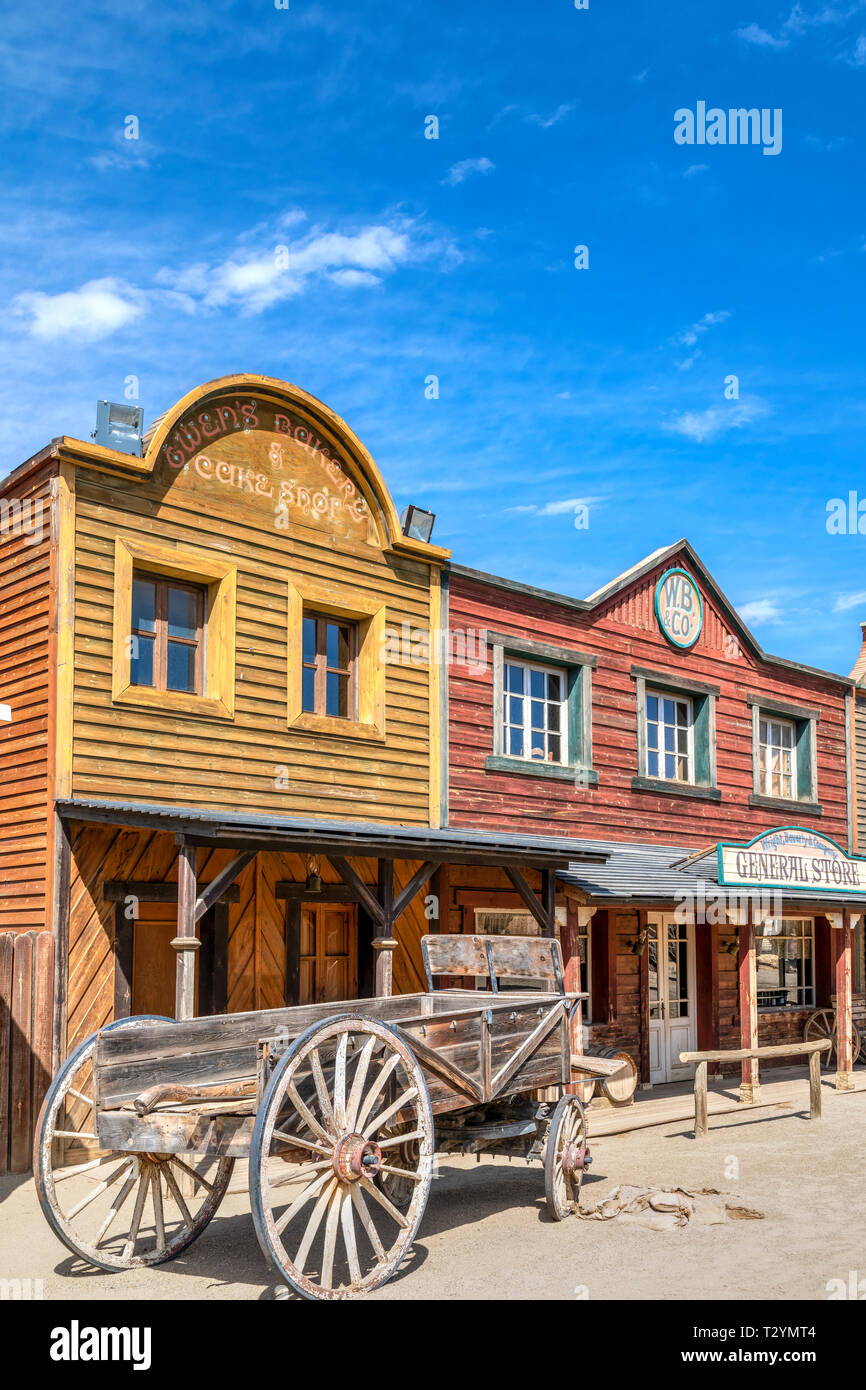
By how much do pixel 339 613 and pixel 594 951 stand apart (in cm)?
536

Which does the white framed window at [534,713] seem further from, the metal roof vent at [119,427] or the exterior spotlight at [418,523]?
the metal roof vent at [119,427]

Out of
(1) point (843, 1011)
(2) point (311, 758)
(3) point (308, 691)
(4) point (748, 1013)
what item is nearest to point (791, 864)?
(4) point (748, 1013)

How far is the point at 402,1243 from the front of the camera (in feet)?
20.4

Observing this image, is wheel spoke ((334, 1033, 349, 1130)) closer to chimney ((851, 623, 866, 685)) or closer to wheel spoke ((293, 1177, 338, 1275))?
wheel spoke ((293, 1177, 338, 1275))

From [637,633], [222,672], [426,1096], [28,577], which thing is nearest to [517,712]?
[637,633]

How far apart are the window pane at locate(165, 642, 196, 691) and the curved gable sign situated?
4.69ft

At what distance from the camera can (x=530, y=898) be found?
41.1ft

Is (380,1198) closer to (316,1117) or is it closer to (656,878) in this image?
(316,1117)

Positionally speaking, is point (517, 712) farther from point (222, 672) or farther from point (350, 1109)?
point (350, 1109)

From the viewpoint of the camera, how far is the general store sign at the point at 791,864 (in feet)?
46.3

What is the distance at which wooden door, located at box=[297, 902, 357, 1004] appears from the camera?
1233 centimetres

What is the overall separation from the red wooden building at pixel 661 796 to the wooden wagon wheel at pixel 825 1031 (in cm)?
18

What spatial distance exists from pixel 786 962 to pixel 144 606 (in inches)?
453

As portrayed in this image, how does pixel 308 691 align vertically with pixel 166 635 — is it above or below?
below
